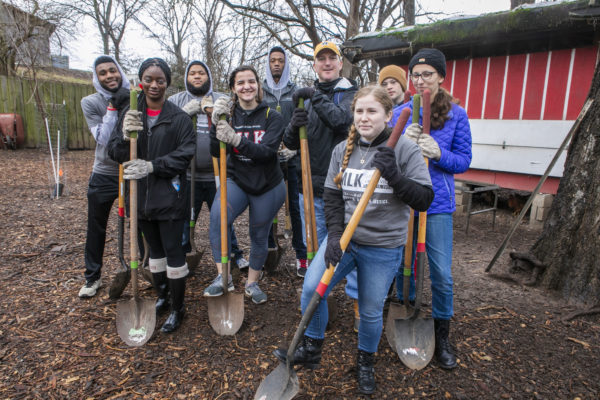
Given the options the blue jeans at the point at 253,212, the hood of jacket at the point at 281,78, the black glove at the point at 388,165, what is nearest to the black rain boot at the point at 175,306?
the blue jeans at the point at 253,212

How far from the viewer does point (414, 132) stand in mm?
2465

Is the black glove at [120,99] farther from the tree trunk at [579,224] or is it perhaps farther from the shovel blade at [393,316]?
the tree trunk at [579,224]

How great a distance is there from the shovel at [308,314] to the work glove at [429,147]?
397 mm

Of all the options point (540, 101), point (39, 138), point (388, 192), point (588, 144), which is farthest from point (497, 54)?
point (39, 138)

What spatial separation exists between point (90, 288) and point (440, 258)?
112 inches

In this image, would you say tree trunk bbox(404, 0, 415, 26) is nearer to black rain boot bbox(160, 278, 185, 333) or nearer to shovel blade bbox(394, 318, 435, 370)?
shovel blade bbox(394, 318, 435, 370)

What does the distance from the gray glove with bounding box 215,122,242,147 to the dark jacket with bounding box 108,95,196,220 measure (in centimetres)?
19

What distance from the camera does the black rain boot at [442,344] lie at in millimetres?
2584

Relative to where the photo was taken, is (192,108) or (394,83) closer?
(394,83)

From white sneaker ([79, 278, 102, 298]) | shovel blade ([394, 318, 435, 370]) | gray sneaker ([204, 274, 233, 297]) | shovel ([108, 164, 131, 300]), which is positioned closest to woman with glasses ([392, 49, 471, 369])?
shovel blade ([394, 318, 435, 370])

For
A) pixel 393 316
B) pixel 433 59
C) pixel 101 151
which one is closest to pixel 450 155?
pixel 433 59

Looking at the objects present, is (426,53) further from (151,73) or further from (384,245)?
(151,73)

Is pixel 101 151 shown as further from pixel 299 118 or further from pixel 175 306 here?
pixel 299 118

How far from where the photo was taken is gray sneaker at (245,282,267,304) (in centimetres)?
330
